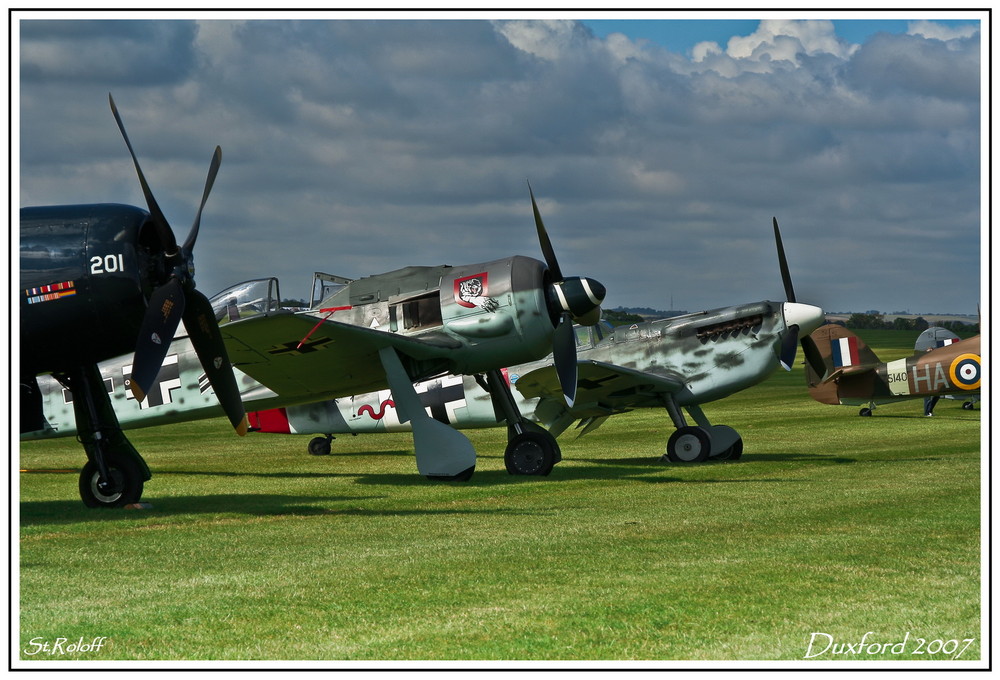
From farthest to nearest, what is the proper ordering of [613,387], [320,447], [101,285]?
[320,447]
[613,387]
[101,285]

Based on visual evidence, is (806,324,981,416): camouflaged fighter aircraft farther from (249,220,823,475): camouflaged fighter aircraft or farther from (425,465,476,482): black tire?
(425,465,476,482): black tire

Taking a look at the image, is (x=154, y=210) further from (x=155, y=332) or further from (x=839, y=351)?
(x=839, y=351)

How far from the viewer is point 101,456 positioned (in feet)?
41.6

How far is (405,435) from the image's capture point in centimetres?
2920

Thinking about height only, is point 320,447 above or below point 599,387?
below

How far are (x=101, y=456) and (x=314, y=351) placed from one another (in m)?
3.29

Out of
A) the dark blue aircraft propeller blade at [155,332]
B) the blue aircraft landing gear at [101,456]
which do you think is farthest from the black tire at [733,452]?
the dark blue aircraft propeller blade at [155,332]

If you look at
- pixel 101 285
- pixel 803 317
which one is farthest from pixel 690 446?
pixel 101 285

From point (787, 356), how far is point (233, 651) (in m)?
15.4

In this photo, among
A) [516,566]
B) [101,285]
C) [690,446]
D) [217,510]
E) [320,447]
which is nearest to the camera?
[516,566]

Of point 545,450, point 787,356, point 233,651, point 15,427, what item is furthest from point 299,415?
point 233,651

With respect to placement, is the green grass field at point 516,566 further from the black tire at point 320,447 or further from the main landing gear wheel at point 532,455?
the black tire at point 320,447

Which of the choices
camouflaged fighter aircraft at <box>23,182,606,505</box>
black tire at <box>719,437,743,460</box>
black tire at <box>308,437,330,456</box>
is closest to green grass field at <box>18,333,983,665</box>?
camouflaged fighter aircraft at <box>23,182,606,505</box>
